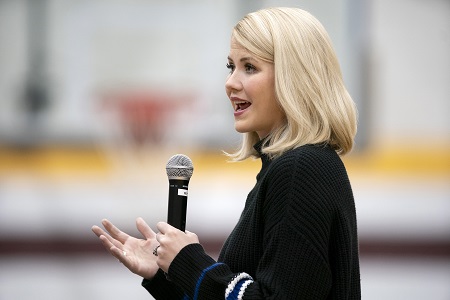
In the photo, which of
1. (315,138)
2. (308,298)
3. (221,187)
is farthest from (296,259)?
(221,187)

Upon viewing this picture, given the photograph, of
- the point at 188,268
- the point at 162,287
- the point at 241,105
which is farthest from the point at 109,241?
the point at 241,105

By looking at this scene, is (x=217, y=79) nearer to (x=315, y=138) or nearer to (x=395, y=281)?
(x=395, y=281)

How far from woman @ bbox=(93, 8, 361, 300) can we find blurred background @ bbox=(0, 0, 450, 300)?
134 inches

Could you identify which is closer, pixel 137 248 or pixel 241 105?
pixel 241 105

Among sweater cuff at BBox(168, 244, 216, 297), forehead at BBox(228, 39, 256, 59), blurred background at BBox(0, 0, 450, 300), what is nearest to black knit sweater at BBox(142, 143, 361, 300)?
sweater cuff at BBox(168, 244, 216, 297)

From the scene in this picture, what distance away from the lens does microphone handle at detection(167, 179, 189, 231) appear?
1.93 m

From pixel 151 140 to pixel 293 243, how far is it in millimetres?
3935

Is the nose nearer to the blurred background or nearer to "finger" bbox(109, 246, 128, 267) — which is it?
"finger" bbox(109, 246, 128, 267)

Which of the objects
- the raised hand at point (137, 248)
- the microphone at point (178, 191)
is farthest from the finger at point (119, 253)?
the microphone at point (178, 191)

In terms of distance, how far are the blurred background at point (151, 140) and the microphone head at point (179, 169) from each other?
3.35 metres

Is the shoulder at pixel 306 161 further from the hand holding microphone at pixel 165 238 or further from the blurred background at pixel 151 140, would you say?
the blurred background at pixel 151 140

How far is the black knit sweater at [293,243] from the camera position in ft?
5.72

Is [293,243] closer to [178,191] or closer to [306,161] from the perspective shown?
[306,161]

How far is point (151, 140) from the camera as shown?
5625mm
